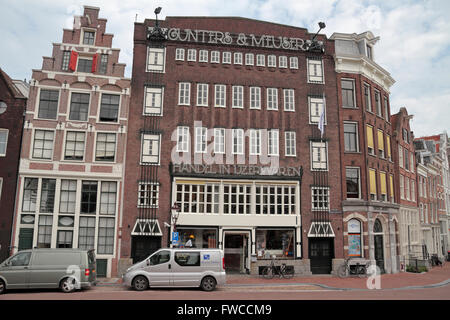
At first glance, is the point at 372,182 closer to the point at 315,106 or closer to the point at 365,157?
the point at 365,157

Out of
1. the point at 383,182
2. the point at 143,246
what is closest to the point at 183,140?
the point at 143,246

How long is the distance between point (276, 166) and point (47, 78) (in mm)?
17432

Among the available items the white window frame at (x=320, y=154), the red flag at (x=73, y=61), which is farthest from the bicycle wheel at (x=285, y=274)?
the red flag at (x=73, y=61)

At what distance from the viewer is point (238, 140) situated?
2573 cm

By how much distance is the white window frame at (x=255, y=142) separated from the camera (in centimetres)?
2573

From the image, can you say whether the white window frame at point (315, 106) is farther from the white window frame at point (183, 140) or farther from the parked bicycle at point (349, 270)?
the parked bicycle at point (349, 270)

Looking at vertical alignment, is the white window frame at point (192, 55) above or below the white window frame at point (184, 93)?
above

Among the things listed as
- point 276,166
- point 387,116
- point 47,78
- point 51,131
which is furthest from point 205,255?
point 387,116

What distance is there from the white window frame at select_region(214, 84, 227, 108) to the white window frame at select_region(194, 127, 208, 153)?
2.26 m

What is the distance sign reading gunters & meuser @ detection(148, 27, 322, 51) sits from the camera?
26.4 m

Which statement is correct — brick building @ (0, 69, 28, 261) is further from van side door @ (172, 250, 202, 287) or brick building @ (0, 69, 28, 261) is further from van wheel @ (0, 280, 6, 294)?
van side door @ (172, 250, 202, 287)

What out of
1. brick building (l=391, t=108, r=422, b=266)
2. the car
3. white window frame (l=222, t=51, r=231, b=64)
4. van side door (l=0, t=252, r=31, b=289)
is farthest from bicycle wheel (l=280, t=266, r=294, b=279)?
white window frame (l=222, t=51, r=231, b=64)

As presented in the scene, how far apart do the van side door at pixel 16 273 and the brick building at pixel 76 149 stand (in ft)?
21.5

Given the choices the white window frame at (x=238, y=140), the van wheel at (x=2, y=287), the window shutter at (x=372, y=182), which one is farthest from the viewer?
the window shutter at (x=372, y=182)
